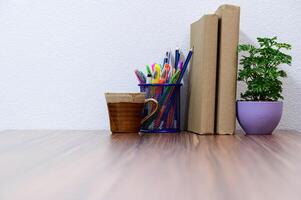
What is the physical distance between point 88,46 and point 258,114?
0.44 metres

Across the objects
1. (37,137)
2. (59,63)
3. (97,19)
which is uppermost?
(97,19)

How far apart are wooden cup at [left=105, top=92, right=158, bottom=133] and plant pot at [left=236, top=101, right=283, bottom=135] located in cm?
18

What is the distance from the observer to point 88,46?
37.1 inches

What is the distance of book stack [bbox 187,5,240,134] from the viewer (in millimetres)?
775

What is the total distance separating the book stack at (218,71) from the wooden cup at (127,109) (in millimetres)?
110

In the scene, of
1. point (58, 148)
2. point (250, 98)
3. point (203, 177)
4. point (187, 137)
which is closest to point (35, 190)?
point (203, 177)

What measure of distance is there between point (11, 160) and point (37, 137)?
27 cm

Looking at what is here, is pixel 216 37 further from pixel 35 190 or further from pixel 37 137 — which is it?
pixel 35 190

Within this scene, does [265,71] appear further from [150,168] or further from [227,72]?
[150,168]

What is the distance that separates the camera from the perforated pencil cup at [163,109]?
2.70ft

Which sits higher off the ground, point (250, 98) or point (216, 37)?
point (216, 37)

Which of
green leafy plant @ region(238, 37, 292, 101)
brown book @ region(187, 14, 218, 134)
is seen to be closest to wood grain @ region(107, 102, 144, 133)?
brown book @ region(187, 14, 218, 134)

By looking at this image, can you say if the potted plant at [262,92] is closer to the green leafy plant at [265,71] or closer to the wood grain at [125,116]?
the green leafy plant at [265,71]

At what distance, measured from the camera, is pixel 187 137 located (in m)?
0.75
